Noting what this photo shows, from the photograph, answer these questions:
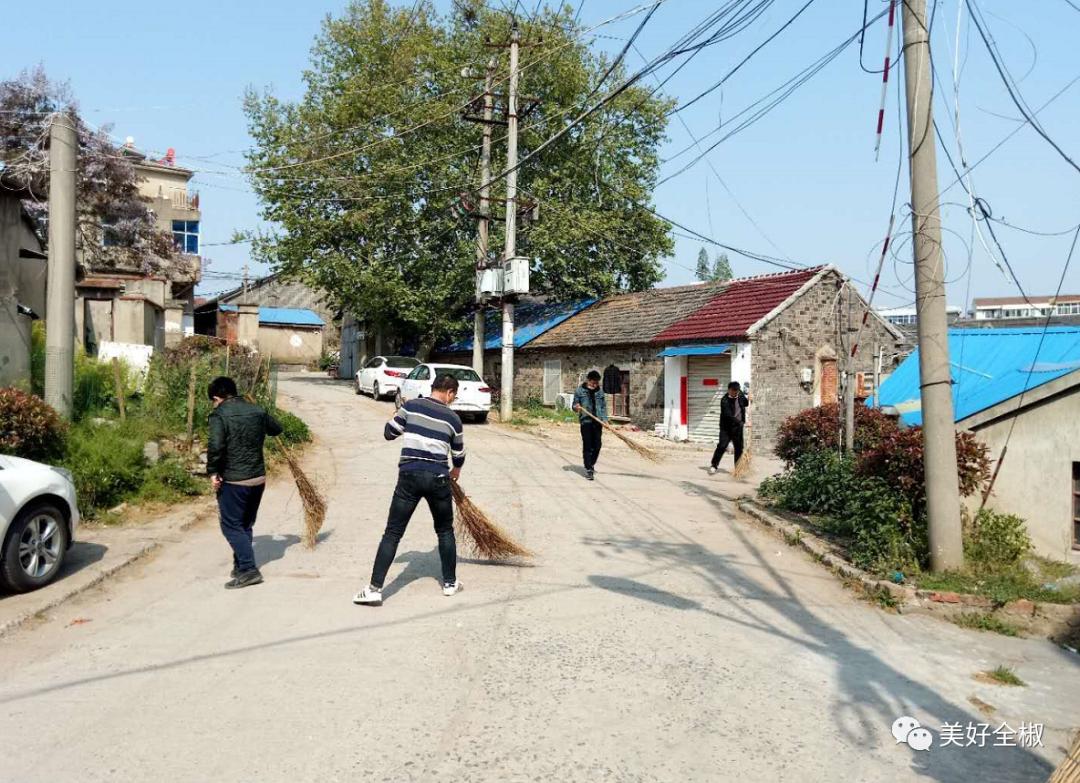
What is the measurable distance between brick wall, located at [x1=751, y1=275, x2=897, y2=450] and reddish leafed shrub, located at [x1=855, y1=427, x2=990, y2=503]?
13.3 metres

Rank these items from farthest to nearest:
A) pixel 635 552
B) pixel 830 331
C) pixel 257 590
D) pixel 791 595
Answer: pixel 830 331, pixel 635 552, pixel 791 595, pixel 257 590

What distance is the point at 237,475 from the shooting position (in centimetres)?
689

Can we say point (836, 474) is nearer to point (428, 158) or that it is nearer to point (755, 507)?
point (755, 507)

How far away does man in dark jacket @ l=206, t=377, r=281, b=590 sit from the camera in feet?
22.5

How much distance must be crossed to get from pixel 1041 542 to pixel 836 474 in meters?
2.36

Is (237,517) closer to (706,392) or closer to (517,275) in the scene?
(517,275)

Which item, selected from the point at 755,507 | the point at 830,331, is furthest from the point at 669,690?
the point at 830,331

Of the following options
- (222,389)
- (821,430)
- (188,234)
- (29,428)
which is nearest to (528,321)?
(188,234)

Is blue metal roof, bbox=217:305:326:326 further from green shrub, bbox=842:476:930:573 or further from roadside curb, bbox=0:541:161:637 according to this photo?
green shrub, bbox=842:476:930:573

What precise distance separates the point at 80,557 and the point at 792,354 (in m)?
18.4

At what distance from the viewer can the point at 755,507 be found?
1138 cm

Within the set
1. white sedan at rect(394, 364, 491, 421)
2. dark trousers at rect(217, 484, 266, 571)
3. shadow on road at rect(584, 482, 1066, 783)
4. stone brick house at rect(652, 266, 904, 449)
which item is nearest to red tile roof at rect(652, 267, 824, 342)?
stone brick house at rect(652, 266, 904, 449)

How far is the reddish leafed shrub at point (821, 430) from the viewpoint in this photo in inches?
444

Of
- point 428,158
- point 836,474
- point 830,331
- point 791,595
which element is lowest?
point 791,595
